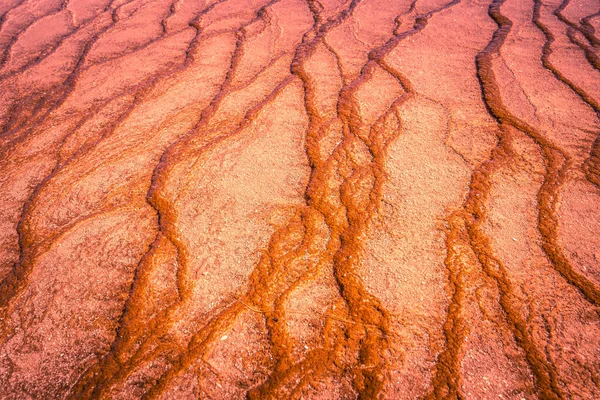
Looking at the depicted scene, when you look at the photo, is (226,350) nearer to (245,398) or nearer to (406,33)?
(245,398)

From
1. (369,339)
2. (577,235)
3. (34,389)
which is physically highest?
(34,389)

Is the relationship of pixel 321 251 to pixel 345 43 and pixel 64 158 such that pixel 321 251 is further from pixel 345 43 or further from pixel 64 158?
pixel 345 43

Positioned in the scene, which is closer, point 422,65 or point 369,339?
point 369,339

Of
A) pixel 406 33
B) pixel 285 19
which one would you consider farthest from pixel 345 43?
pixel 285 19

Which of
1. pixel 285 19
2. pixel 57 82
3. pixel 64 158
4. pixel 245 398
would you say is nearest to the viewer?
pixel 245 398

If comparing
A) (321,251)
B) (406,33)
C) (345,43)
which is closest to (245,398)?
(321,251)

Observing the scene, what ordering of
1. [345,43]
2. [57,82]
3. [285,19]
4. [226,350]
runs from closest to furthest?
[226,350], [57,82], [345,43], [285,19]

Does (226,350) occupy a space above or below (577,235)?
above
